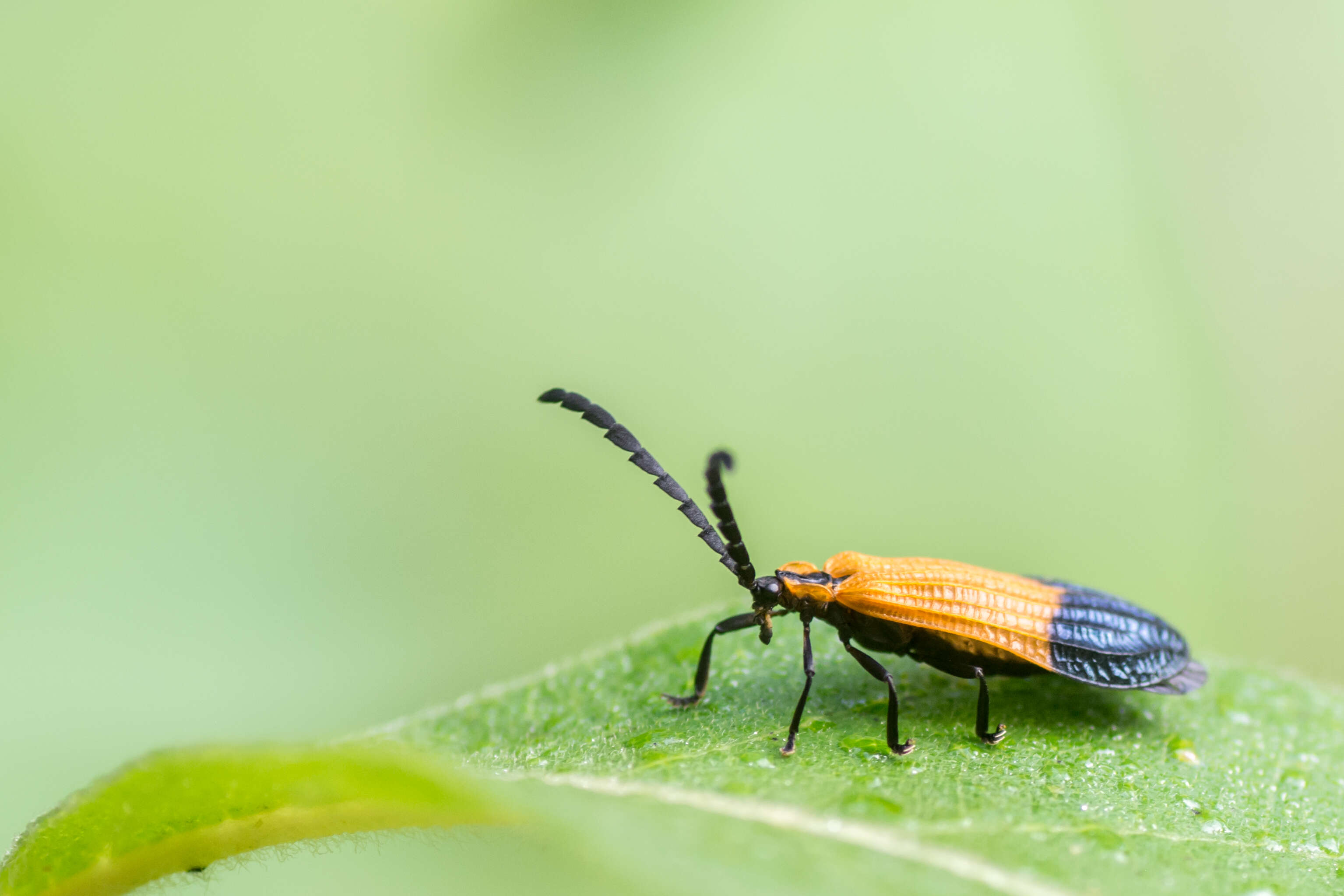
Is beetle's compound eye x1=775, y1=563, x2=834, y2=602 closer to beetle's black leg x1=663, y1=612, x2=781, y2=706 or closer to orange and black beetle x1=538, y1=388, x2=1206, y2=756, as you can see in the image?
orange and black beetle x1=538, y1=388, x2=1206, y2=756

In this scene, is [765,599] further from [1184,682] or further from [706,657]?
[1184,682]

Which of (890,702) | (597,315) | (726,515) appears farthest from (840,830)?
(597,315)

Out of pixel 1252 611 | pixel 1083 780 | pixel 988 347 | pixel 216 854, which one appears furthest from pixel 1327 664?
pixel 216 854

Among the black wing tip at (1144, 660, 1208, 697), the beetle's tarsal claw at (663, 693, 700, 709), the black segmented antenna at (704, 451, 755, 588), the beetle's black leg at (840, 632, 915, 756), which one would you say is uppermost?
the black segmented antenna at (704, 451, 755, 588)

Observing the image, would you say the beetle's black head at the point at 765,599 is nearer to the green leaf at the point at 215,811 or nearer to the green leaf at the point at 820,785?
the green leaf at the point at 820,785

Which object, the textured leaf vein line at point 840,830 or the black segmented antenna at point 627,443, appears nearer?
the textured leaf vein line at point 840,830

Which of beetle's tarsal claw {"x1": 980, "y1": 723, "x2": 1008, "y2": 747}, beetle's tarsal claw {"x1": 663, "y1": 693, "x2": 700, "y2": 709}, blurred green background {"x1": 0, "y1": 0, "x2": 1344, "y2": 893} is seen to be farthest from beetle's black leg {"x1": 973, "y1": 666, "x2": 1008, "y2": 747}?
blurred green background {"x1": 0, "y1": 0, "x2": 1344, "y2": 893}

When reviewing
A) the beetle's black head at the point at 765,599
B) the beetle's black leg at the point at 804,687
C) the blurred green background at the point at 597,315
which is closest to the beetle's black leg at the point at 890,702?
the beetle's black leg at the point at 804,687
